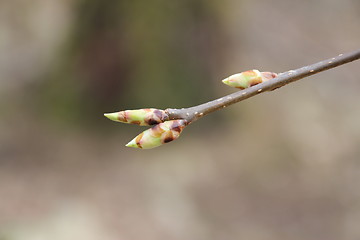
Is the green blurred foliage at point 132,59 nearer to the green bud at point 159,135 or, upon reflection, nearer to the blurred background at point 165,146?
the blurred background at point 165,146

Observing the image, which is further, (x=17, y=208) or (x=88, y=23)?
(x=88, y=23)

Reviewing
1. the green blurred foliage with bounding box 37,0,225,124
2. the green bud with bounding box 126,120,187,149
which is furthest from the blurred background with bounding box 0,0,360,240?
the green bud with bounding box 126,120,187,149

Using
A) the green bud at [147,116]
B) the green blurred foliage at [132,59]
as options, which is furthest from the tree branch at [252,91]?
the green blurred foliage at [132,59]

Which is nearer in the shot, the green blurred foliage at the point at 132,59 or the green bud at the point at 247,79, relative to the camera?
the green bud at the point at 247,79

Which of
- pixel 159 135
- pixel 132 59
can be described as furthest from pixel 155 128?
pixel 132 59

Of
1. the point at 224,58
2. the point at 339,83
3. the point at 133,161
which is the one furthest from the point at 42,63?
the point at 339,83

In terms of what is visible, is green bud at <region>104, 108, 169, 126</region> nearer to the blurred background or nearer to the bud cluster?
the bud cluster

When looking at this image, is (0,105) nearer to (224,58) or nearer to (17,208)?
(17,208)
